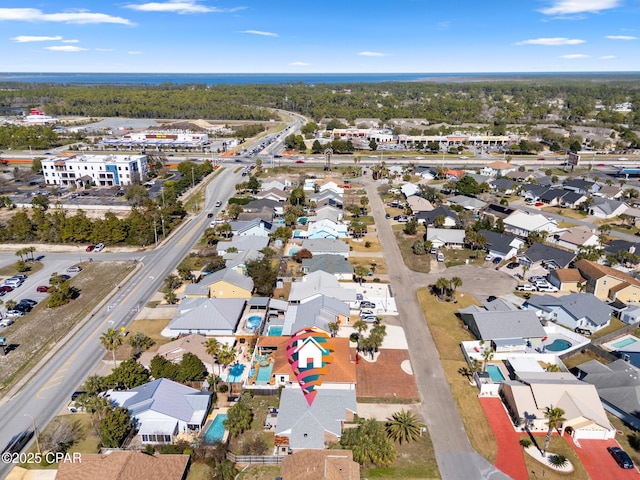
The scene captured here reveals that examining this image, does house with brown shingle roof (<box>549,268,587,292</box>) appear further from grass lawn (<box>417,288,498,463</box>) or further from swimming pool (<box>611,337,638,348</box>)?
grass lawn (<box>417,288,498,463</box>)

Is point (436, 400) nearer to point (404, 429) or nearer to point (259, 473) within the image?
point (404, 429)

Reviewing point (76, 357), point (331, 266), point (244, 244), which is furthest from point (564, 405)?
point (244, 244)

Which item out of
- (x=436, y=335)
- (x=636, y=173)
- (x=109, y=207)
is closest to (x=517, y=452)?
(x=436, y=335)

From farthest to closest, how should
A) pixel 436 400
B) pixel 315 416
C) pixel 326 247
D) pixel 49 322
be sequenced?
pixel 326 247
pixel 49 322
pixel 436 400
pixel 315 416

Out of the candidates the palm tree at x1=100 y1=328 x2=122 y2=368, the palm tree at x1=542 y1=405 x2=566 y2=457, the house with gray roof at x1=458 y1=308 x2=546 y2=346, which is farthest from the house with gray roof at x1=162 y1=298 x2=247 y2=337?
the palm tree at x1=542 y1=405 x2=566 y2=457

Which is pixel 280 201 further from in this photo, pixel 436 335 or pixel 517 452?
pixel 517 452

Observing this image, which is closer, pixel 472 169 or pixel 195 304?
pixel 195 304

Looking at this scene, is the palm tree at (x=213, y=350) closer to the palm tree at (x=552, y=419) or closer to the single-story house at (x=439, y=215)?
the palm tree at (x=552, y=419)
